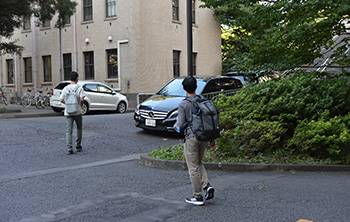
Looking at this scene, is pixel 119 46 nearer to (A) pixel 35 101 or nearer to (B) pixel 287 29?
(A) pixel 35 101

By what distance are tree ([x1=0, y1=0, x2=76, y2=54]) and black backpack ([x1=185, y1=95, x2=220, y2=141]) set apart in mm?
16064

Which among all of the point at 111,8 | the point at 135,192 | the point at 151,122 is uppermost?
the point at 111,8

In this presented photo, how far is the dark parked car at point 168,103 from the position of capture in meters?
11.5

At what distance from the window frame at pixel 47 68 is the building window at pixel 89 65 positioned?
388 centimetres

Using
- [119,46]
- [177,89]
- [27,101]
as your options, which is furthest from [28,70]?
[177,89]

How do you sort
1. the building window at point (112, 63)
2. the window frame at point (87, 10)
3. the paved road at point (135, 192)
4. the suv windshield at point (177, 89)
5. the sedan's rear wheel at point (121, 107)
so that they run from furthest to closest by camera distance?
the window frame at point (87, 10), the building window at point (112, 63), the sedan's rear wheel at point (121, 107), the suv windshield at point (177, 89), the paved road at point (135, 192)

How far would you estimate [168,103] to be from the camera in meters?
11.8

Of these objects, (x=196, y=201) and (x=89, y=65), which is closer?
(x=196, y=201)

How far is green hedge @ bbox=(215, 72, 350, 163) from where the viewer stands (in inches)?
323

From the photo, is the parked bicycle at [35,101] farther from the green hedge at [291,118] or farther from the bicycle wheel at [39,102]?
the green hedge at [291,118]

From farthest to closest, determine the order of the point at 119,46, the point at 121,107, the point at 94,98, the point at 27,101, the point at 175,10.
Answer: the point at 175,10
the point at 119,46
the point at 27,101
the point at 121,107
the point at 94,98

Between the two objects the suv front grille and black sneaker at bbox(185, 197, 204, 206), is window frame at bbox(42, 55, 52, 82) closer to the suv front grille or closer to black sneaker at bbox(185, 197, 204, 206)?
the suv front grille

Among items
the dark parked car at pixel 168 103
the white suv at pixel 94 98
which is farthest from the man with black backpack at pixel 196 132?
the white suv at pixel 94 98

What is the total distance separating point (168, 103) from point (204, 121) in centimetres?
658
